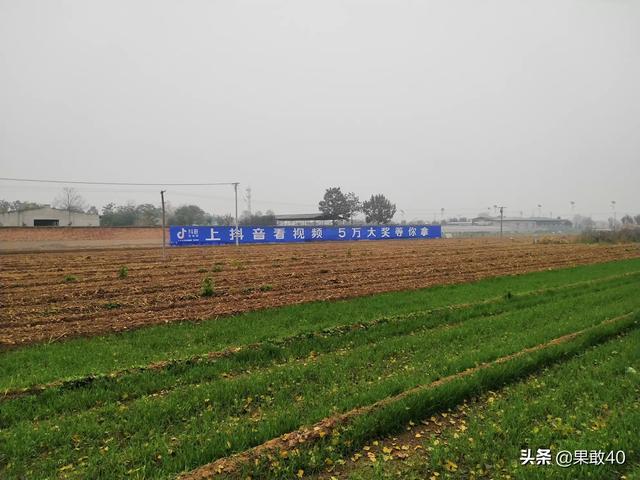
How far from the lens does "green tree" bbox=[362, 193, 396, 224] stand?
103688mm

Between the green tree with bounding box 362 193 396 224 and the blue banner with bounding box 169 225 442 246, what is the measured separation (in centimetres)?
3168

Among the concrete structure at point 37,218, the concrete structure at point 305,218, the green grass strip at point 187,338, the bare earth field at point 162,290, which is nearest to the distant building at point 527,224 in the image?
the concrete structure at point 305,218

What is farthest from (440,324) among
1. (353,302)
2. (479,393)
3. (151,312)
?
(151,312)

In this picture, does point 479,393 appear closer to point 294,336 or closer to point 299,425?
point 299,425

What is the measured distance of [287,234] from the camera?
2052 inches

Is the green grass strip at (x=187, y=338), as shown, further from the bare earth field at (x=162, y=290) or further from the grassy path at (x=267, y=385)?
the bare earth field at (x=162, y=290)

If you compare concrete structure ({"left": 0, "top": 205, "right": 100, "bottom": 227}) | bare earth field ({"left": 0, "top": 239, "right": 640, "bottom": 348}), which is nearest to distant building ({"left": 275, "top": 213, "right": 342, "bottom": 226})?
concrete structure ({"left": 0, "top": 205, "right": 100, "bottom": 227})

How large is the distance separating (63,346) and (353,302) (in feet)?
21.8

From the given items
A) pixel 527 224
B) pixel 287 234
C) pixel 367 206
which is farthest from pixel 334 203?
pixel 527 224

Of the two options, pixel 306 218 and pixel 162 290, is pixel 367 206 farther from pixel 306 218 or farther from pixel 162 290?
pixel 162 290

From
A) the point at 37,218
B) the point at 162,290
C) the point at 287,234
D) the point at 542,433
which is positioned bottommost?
the point at 542,433

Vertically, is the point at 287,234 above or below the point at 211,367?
above

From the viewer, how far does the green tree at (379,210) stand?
103688 mm

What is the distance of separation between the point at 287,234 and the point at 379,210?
183 ft
